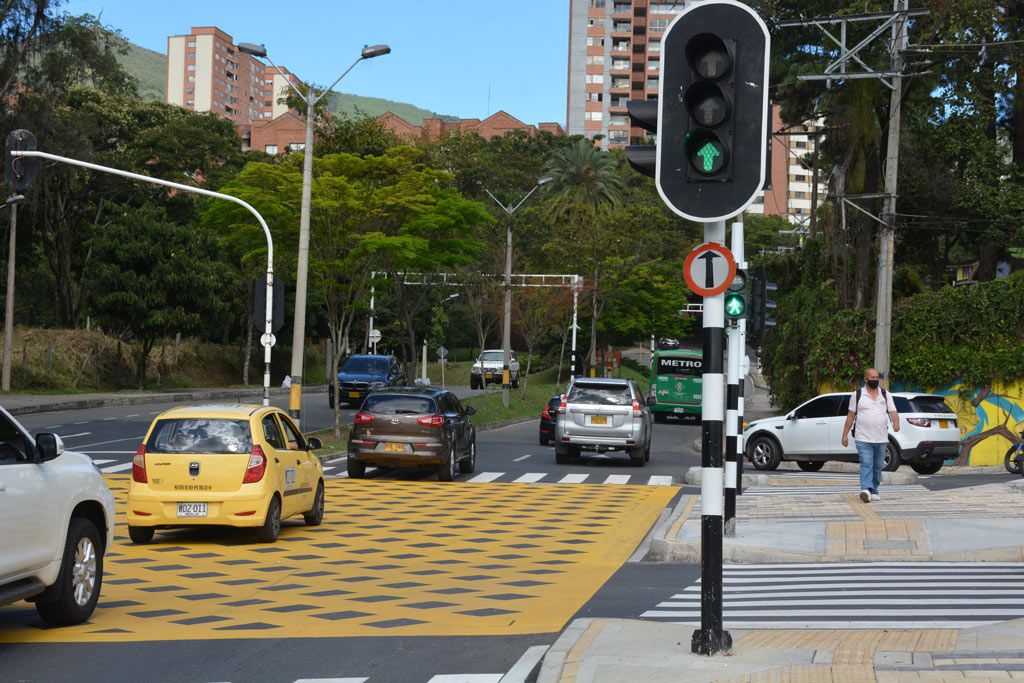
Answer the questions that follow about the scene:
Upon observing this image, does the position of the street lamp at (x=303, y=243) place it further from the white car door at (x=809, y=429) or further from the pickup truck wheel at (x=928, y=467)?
the pickup truck wheel at (x=928, y=467)

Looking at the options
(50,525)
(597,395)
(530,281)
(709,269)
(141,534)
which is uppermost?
(530,281)

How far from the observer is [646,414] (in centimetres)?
2950

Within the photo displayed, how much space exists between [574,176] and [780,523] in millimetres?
67019

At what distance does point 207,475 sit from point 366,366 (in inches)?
1343

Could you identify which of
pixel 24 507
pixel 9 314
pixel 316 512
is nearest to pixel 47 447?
pixel 24 507

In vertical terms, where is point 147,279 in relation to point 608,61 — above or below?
below

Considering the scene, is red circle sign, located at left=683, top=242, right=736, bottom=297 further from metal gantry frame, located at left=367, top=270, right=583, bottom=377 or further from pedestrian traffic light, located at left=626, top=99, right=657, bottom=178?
metal gantry frame, located at left=367, top=270, right=583, bottom=377

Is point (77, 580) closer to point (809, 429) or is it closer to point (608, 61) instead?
Result: point (809, 429)

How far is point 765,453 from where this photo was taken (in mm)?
28391

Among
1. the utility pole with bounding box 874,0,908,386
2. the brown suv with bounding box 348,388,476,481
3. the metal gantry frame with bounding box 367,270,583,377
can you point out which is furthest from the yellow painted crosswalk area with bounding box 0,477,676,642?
the metal gantry frame with bounding box 367,270,583,377

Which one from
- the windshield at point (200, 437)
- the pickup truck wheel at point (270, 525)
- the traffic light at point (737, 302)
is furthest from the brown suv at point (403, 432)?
the windshield at point (200, 437)

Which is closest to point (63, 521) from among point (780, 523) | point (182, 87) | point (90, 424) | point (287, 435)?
point (287, 435)

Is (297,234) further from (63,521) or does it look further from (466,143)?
(466,143)

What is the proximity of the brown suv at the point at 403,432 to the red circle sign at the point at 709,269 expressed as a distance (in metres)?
15.3
